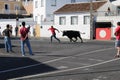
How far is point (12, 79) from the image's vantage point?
1473 centimetres

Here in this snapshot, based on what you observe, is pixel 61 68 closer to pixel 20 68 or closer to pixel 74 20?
pixel 20 68

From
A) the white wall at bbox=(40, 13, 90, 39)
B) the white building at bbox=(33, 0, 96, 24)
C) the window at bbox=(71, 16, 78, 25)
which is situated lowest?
the white wall at bbox=(40, 13, 90, 39)

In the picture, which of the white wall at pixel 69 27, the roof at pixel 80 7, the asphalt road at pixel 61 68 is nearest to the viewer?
the asphalt road at pixel 61 68

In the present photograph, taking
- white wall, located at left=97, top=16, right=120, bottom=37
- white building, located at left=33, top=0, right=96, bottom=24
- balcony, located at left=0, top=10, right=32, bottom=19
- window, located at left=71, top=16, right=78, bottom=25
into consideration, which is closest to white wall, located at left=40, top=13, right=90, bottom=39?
window, located at left=71, top=16, right=78, bottom=25

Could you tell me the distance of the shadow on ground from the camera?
16.1 metres

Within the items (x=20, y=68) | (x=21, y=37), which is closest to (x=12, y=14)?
(x=21, y=37)

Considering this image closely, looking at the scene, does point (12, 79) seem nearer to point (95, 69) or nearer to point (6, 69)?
point (6, 69)

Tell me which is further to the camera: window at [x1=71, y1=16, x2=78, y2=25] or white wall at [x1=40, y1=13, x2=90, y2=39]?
window at [x1=71, y1=16, x2=78, y2=25]

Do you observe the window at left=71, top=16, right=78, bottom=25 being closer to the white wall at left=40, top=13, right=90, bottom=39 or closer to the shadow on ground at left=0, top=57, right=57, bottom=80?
the white wall at left=40, top=13, right=90, bottom=39

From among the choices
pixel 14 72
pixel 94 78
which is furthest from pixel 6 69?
pixel 94 78

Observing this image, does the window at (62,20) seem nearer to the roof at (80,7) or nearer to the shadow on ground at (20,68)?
the roof at (80,7)

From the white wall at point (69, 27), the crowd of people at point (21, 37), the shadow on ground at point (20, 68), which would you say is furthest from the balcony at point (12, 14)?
the shadow on ground at point (20, 68)

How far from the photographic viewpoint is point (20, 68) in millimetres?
18062

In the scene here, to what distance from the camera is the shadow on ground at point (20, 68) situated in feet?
52.8
